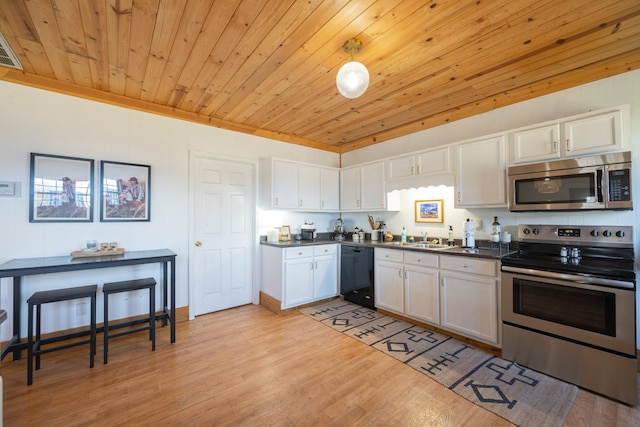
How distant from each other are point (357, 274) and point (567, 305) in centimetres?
222

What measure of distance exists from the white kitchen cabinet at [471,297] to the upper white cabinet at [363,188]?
1395 millimetres

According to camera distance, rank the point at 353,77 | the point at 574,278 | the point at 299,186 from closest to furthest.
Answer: the point at 353,77 < the point at 574,278 < the point at 299,186

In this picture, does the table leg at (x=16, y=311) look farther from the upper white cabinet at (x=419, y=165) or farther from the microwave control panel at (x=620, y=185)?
the microwave control panel at (x=620, y=185)

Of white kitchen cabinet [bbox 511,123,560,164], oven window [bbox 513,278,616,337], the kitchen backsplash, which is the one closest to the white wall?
the kitchen backsplash

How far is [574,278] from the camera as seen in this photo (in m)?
2.04

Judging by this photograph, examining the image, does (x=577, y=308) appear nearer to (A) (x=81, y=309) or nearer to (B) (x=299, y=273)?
(B) (x=299, y=273)

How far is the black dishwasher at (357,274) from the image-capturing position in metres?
3.63

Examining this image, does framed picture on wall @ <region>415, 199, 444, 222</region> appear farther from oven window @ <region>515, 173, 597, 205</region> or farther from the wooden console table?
the wooden console table

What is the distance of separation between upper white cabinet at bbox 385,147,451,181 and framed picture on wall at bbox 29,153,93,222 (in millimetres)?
3541

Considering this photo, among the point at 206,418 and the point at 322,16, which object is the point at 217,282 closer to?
the point at 206,418

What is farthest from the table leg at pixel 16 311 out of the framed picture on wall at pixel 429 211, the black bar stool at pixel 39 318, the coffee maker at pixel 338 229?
the framed picture on wall at pixel 429 211

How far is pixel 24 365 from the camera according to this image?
2.31m

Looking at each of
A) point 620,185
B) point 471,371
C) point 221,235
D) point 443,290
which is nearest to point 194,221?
point 221,235

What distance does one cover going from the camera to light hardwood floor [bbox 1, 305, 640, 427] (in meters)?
1.75
